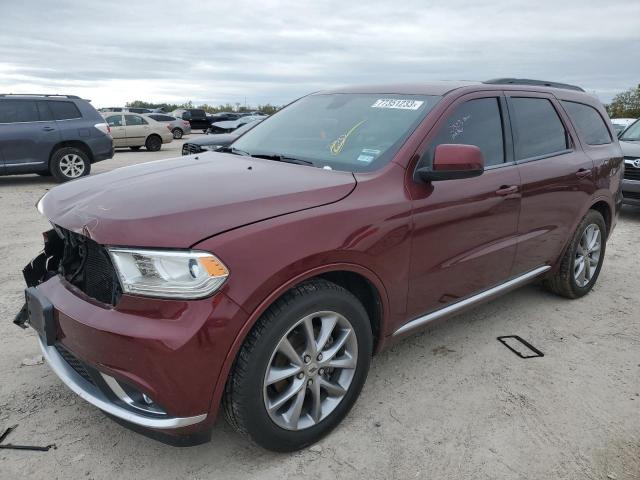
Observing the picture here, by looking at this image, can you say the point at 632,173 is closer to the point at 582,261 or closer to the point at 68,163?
the point at 582,261

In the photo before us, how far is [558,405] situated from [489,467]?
0.77 meters

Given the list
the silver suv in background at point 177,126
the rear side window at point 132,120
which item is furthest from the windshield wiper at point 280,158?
the silver suv in background at point 177,126

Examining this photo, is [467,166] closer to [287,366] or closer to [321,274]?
[321,274]

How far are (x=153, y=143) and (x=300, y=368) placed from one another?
1817 centimetres

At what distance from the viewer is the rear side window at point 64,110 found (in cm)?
1044

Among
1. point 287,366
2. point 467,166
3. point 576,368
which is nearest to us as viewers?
point 287,366

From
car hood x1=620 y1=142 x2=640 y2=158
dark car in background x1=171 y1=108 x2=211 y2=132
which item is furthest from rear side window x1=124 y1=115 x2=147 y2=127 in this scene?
car hood x1=620 y1=142 x2=640 y2=158

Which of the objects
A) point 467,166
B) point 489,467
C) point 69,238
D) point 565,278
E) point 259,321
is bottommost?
point 489,467

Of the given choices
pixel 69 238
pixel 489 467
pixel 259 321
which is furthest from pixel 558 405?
pixel 69 238

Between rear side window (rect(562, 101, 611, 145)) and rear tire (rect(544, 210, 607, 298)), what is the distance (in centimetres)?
63

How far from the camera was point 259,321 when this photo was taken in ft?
7.06

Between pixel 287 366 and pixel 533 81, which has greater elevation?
pixel 533 81

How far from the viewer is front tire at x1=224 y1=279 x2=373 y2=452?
2.14m

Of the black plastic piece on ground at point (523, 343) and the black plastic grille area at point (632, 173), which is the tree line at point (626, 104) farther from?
the black plastic piece on ground at point (523, 343)
